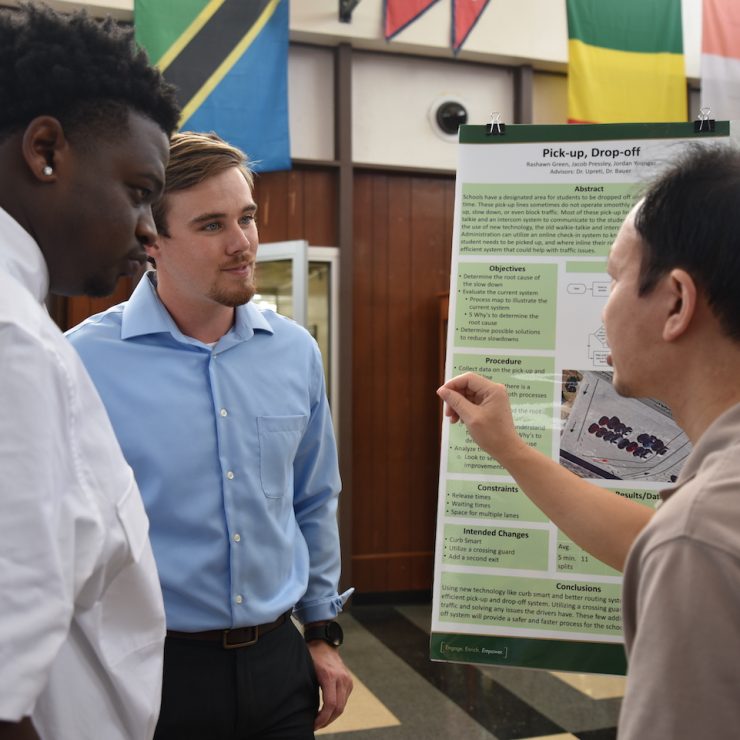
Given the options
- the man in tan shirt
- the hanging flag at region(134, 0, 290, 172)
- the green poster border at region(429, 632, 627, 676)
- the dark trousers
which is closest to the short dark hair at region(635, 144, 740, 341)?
the man in tan shirt

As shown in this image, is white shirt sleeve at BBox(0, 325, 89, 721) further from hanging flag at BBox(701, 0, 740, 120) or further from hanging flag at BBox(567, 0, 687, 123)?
hanging flag at BBox(701, 0, 740, 120)

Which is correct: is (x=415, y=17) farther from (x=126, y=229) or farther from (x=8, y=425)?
(x=8, y=425)

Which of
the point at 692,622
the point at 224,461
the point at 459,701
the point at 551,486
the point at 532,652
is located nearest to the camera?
the point at 692,622

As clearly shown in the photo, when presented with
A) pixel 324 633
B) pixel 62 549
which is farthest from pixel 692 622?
pixel 324 633

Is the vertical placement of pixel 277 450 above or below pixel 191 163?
below

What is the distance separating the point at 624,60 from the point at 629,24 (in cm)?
18

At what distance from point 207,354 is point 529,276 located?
77 centimetres

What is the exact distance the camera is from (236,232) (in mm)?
1587

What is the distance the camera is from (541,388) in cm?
178

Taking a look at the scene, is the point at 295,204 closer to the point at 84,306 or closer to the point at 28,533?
the point at 84,306

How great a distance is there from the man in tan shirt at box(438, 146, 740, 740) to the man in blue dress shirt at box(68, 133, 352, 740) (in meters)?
0.76

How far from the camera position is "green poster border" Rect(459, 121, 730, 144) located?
1.79 m

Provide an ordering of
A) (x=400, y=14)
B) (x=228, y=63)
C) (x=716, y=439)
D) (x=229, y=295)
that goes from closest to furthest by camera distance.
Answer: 1. (x=716, y=439)
2. (x=229, y=295)
3. (x=228, y=63)
4. (x=400, y=14)

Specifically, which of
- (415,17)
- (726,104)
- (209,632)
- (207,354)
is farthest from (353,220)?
(209,632)
